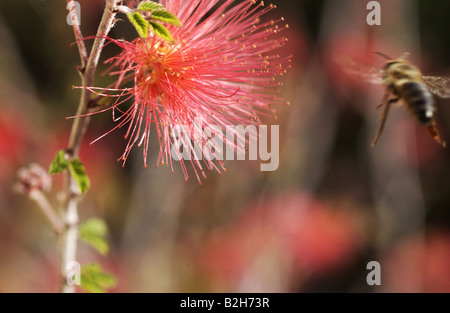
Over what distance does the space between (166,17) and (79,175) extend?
508 mm

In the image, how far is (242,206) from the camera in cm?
399

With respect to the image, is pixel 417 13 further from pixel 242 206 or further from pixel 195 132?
pixel 195 132

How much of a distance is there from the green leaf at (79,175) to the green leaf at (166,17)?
1.56 feet

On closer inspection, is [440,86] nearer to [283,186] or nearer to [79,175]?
[79,175]

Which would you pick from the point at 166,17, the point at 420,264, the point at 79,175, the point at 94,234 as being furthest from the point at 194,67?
the point at 420,264

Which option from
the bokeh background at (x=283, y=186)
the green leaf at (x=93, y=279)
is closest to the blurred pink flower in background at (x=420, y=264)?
the bokeh background at (x=283, y=186)

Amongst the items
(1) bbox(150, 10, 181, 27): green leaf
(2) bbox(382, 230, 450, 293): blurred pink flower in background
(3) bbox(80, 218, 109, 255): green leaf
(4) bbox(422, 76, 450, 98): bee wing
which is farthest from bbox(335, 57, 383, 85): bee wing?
(2) bbox(382, 230, 450, 293): blurred pink flower in background

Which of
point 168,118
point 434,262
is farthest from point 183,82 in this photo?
point 434,262

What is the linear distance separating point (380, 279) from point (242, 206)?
152 cm

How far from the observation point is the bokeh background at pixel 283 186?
365 cm

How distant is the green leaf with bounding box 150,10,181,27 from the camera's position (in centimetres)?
98

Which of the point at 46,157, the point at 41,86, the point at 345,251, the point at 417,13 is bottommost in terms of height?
the point at 345,251

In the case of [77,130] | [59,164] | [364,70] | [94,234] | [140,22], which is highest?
[364,70]

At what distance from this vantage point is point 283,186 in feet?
13.0
